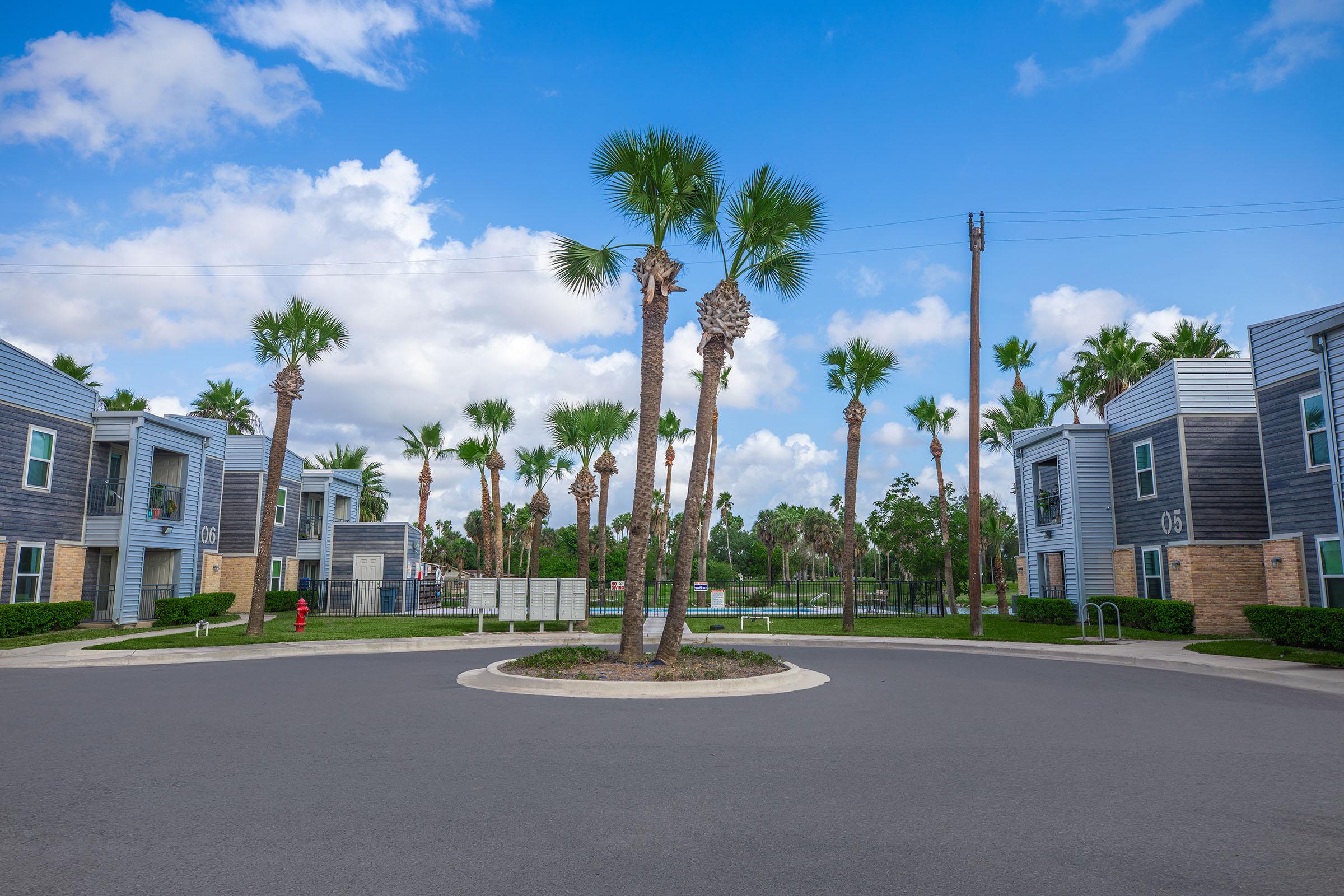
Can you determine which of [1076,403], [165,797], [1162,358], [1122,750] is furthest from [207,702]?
[1076,403]

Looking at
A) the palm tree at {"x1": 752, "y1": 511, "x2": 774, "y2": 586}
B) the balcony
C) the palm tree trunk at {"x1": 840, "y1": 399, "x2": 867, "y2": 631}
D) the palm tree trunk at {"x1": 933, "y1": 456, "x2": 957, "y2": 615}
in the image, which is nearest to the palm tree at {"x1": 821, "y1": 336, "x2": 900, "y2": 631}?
the palm tree trunk at {"x1": 840, "y1": 399, "x2": 867, "y2": 631}

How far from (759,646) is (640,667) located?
721 cm

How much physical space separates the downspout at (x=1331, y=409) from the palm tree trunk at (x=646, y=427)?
12.5 m

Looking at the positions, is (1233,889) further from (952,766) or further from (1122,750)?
(1122,750)

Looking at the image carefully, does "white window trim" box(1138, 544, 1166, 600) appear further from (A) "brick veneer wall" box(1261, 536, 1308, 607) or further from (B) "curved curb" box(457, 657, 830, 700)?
(B) "curved curb" box(457, 657, 830, 700)

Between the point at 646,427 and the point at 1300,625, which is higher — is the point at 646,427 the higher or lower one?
the higher one

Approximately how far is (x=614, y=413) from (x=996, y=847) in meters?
33.8

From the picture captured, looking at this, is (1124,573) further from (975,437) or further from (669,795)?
(669,795)

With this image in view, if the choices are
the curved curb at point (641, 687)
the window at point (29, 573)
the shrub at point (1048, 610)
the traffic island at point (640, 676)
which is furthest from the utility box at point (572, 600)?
the shrub at point (1048, 610)

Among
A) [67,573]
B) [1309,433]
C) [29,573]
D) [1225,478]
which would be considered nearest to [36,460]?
[29,573]

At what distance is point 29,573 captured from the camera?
22625 millimetres

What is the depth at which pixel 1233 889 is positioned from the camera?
4469 mm

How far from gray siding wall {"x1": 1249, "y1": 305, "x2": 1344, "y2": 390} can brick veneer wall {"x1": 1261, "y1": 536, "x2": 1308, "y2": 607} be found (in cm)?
369

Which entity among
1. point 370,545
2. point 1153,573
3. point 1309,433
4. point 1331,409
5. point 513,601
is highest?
point 1331,409
